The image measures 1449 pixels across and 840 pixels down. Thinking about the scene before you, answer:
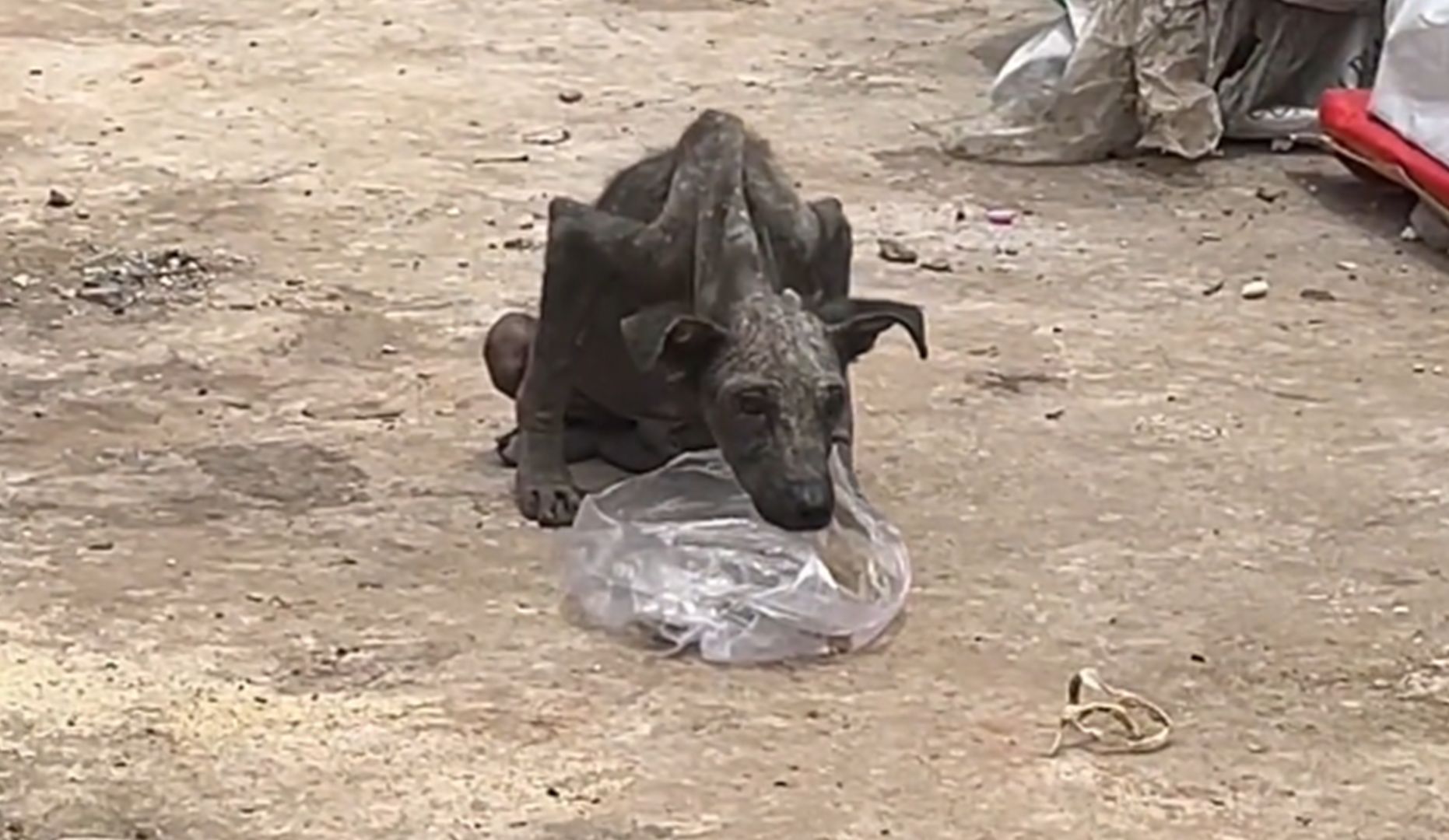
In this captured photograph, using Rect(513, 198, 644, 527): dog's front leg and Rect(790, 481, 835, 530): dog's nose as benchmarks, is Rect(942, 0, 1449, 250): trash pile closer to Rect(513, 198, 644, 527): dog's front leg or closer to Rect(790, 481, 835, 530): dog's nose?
Rect(513, 198, 644, 527): dog's front leg

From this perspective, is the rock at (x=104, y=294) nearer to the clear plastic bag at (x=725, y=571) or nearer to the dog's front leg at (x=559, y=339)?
the dog's front leg at (x=559, y=339)

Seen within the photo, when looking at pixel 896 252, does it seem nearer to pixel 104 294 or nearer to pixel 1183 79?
pixel 1183 79

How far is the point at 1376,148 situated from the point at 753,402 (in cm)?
252

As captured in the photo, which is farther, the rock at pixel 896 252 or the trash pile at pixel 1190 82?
the trash pile at pixel 1190 82

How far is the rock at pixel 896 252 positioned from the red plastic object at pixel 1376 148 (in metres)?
0.96

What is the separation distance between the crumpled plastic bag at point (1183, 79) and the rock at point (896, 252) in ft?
2.57

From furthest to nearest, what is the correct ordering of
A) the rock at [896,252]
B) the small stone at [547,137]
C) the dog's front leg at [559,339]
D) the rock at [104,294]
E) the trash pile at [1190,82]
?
1. the small stone at [547,137]
2. the trash pile at [1190,82]
3. the rock at [896,252]
4. the rock at [104,294]
5. the dog's front leg at [559,339]

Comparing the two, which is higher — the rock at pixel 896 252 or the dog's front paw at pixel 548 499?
the dog's front paw at pixel 548 499

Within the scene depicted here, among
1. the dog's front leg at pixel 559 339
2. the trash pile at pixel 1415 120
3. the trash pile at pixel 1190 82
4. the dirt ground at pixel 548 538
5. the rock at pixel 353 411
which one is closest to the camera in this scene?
the dirt ground at pixel 548 538

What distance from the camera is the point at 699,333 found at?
3.52 meters

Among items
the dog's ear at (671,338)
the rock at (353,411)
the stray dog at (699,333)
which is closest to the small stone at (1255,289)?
the stray dog at (699,333)

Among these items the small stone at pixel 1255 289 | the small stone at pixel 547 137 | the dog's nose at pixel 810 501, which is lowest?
the small stone at pixel 547 137

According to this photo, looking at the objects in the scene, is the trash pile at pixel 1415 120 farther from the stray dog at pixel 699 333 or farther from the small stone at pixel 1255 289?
the stray dog at pixel 699 333

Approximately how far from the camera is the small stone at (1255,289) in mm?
5105
